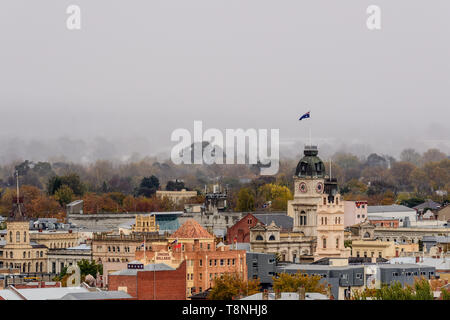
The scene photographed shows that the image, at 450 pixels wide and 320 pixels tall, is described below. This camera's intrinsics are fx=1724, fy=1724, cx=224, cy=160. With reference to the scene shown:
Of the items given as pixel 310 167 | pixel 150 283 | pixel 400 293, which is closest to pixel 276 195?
pixel 310 167

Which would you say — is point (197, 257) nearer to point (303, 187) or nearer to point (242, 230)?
point (242, 230)

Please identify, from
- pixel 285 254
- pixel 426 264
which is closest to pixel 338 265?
pixel 426 264

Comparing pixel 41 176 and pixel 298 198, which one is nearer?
pixel 298 198

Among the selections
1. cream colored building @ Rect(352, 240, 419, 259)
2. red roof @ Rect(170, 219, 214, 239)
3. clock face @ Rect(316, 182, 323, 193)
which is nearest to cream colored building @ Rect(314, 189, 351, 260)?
cream colored building @ Rect(352, 240, 419, 259)

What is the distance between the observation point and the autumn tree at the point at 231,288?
211ft

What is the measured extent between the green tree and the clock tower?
24.0 metres

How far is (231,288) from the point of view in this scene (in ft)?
216

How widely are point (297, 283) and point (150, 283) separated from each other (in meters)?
5.55

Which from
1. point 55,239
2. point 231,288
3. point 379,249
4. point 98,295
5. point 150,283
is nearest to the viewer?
point 98,295

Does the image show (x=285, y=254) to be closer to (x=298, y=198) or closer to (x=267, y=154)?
(x=298, y=198)

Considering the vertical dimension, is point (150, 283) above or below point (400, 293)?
above
